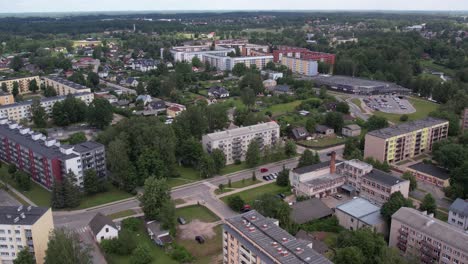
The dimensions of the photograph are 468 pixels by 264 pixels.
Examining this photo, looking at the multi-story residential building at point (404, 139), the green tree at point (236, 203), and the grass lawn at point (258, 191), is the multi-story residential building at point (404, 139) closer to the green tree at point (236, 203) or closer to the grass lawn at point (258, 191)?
the grass lawn at point (258, 191)

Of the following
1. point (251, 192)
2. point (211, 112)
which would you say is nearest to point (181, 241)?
point (251, 192)

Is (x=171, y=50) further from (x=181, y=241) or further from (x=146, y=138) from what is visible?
(x=181, y=241)

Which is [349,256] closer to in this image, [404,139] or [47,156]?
[404,139]

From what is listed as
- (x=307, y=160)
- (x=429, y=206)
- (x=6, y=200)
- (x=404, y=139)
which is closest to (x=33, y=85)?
(x=6, y=200)

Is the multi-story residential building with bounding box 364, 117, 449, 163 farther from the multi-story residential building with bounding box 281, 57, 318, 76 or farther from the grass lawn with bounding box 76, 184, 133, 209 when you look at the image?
the multi-story residential building with bounding box 281, 57, 318, 76

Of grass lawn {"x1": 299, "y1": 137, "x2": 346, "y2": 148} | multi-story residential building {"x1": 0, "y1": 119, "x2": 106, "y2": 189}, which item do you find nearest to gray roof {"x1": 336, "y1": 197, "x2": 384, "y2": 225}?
grass lawn {"x1": 299, "y1": 137, "x2": 346, "y2": 148}
